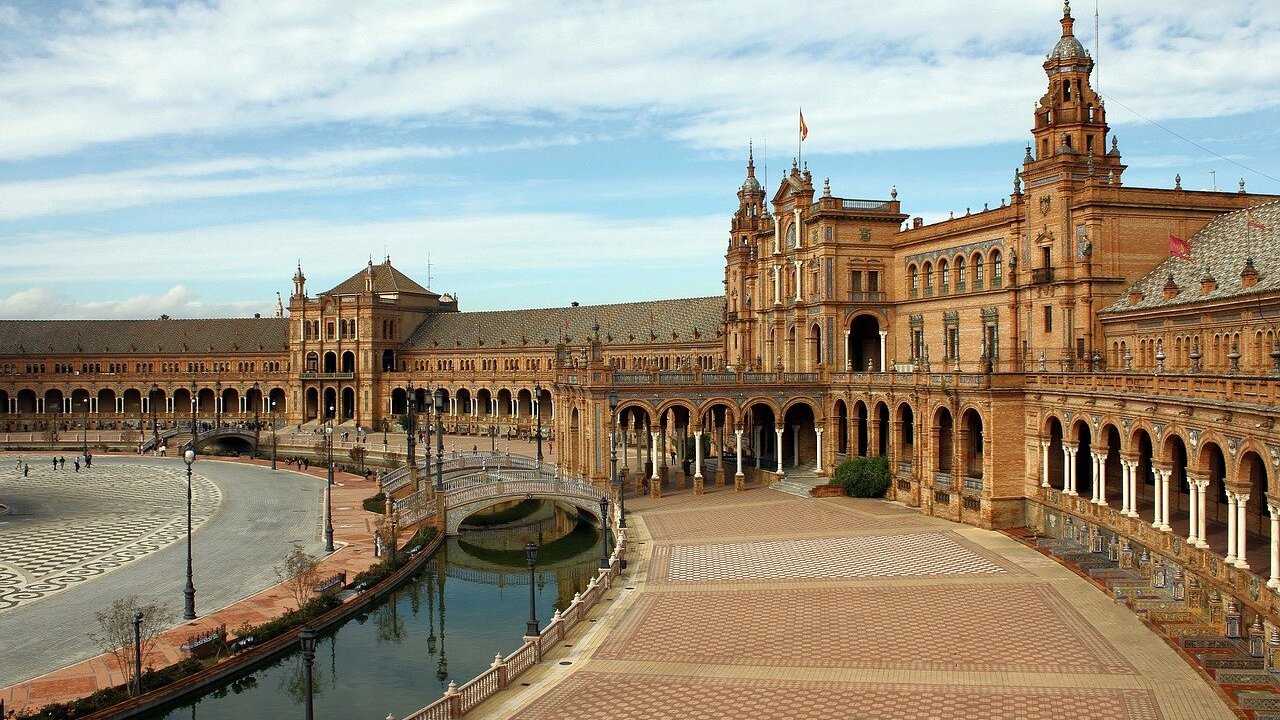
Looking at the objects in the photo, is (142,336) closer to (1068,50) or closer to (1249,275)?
(1068,50)

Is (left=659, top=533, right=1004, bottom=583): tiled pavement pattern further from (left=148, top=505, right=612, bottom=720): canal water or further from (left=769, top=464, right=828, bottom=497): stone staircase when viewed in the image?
(left=769, top=464, right=828, bottom=497): stone staircase

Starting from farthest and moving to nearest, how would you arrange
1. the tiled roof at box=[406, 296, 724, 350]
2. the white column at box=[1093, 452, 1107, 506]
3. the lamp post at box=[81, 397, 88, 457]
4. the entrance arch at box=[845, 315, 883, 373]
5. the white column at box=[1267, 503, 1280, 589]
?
1. the tiled roof at box=[406, 296, 724, 350]
2. the lamp post at box=[81, 397, 88, 457]
3. the entrance arch at box=[845, 315, 883, 373]
4. the white column at box=[1093, 452, 1107, 506]
5. the white column at box=[1267, 503, 1280, 589]

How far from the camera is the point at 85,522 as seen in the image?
58.5 metres

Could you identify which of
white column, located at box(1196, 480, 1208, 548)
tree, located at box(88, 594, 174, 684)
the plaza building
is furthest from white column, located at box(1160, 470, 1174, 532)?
tree, located at box(88, 594, 174, 684)

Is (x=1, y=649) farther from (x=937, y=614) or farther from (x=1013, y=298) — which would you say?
(x=1013, y=298)

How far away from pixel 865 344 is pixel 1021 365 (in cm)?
1673

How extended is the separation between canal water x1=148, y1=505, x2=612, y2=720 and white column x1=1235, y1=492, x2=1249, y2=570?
22.6 m

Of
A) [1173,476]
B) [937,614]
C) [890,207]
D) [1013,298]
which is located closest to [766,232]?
[890,207]

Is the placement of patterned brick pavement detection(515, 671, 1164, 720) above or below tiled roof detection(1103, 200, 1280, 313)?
below

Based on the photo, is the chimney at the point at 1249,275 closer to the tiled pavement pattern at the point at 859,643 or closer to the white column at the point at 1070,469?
the white column at the point at 1070,469

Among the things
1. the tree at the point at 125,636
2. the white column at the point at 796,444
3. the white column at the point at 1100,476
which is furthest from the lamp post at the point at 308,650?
the white column at the point at 796,444

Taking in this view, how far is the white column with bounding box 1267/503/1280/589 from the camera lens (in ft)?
93.7

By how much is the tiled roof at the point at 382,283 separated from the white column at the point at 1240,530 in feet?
344

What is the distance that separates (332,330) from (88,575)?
80.6 m
